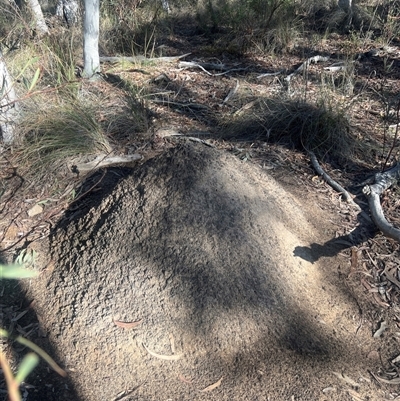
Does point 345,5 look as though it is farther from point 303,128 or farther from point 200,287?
point 200,287

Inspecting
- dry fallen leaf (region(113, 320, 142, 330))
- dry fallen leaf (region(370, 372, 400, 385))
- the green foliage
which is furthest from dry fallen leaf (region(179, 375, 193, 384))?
the green foliage

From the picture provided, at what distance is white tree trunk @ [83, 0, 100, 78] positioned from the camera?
480cm

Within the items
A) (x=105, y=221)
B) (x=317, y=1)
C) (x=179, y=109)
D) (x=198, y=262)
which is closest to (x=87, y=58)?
(x=179, y=109)

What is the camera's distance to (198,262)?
2518mm

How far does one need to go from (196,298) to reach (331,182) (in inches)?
67.5

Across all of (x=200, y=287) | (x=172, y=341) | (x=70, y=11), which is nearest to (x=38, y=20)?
(x=70, y=11)

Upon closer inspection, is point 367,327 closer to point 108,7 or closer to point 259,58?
point 259,58

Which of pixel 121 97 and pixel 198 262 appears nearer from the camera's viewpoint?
pixel 198 262

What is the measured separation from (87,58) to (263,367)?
399 centimetres

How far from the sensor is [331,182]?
3629 millimetres

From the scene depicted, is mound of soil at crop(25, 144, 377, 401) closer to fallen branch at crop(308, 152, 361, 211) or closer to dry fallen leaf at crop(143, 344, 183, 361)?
dry fallen leaf at crop(143, 344, 183, 361)

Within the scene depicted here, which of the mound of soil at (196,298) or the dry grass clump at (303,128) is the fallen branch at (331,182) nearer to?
the dry grass clump at (303,128)

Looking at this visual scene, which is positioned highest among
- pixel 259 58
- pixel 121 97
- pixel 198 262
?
pixel 198 262

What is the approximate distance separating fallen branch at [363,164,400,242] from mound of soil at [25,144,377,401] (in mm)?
399
